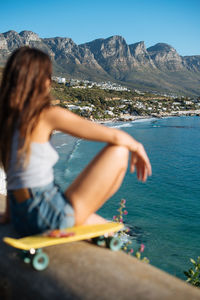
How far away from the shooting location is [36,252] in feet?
6.41

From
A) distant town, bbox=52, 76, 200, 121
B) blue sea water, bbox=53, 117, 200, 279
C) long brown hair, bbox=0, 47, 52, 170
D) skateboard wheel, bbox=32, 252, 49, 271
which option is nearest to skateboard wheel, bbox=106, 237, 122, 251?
skateboard wheel, bbox=32, 252, 49, 271

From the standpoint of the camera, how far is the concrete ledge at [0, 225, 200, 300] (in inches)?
66.4

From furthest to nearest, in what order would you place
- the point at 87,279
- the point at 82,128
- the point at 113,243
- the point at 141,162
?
the point at 141,162 → the point at 113,243 → the point at 82,128 → the point at 87,279

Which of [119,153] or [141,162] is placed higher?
[119,153]

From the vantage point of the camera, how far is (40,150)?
191 centimetres

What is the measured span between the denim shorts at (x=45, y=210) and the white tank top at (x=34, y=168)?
0.05m

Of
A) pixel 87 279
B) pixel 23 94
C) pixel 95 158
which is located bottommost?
pixel 87 279

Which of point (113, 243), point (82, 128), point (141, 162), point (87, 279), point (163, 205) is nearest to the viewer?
point (87, 279)

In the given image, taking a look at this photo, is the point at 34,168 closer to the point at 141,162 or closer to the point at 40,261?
the point at 40,261

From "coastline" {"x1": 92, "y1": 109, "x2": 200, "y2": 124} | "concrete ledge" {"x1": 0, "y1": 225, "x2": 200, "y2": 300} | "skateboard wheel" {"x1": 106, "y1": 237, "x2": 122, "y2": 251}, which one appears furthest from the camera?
"coastline" {"x1": 92, "y1": 109, "x2": 200, "y2": 124}

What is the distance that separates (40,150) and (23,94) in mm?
385

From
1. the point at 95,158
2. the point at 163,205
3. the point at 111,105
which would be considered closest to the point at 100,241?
the point at 95,158

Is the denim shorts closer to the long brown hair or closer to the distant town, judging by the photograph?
the long brown hair

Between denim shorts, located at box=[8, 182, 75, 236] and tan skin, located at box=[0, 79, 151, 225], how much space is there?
67 millimetres
